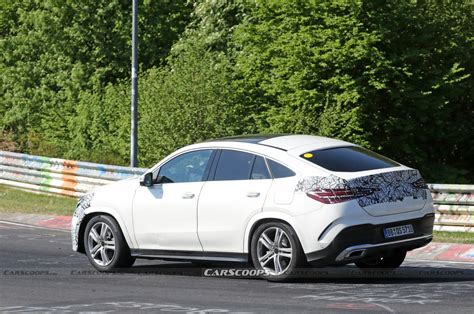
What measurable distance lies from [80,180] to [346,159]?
14.7 meters

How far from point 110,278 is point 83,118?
30960mm

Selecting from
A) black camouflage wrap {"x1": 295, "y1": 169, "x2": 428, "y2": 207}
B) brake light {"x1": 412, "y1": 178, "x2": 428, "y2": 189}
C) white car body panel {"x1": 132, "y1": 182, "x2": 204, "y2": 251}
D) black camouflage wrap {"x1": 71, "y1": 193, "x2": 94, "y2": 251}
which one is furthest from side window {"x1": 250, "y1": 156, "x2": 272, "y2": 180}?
black camouflage wrap {"x1": 71, "y1": 193, "x2": 94, "y2": 251}

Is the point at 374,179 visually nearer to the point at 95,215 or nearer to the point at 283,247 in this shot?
the point at 283,247

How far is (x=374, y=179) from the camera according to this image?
12.1 metres

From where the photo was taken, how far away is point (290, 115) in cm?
3591

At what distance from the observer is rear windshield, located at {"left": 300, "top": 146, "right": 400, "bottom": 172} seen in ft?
40.3

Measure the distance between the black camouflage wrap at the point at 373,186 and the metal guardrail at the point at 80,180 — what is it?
6.74 metres

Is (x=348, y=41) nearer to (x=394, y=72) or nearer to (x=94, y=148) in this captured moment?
(x=394, y=72)

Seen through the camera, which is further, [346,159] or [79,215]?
[79,215]

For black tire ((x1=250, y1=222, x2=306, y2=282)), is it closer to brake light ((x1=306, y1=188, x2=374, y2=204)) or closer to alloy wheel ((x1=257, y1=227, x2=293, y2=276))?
alloy wheel ((x1=257, y1=227, x2=293, y2=276))

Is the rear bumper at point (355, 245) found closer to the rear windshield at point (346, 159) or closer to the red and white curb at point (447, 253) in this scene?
the rear windshield at point (346, 159)

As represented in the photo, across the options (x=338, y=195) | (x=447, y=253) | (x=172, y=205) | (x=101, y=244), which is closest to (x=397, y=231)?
(x=338, y=195)

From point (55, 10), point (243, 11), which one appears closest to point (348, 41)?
point (243, 11)

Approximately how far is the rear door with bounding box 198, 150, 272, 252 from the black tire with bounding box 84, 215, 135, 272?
1.25m
